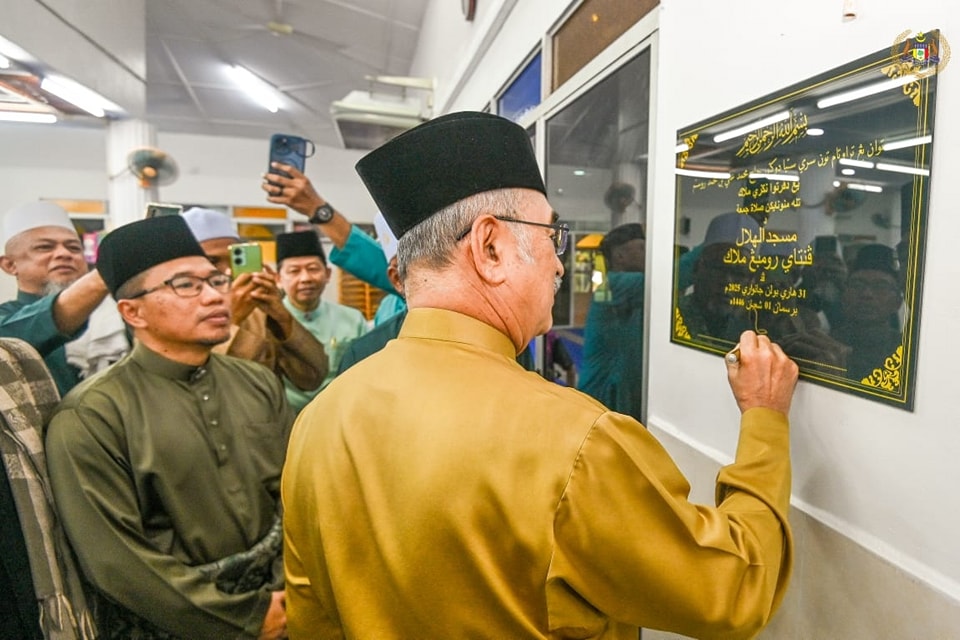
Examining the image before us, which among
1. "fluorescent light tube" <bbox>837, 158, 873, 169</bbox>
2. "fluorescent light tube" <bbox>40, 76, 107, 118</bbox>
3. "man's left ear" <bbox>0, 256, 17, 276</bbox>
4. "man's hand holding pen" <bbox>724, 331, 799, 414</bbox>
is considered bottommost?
"man's hand holding pen" <bbox>724, 331, 799, 414</bbox>

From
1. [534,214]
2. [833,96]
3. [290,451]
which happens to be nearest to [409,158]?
[534,214]

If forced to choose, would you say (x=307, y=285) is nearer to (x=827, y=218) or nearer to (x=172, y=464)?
(x=172, y=464)

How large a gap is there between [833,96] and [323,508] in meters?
1.02

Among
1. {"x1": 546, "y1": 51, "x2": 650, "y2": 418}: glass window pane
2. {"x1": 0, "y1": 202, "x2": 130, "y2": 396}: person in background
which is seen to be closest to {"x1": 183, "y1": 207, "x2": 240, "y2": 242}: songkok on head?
{"x1": 0, "y1": 202, "x2": 130, "y2": 396}: person in background

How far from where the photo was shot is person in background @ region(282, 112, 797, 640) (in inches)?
26.3

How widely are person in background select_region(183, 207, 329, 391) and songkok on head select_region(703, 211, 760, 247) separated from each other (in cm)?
159

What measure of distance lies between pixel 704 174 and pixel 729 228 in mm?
137

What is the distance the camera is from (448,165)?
0.89 m

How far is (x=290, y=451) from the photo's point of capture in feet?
3.22

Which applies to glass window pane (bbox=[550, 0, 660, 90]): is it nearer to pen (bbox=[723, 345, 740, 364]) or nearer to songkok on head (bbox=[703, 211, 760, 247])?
songkok on head (bbox=[703, 211, 760, 247])

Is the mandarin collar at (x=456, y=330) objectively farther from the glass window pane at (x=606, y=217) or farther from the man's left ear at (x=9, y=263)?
the man's left ear at (x=9, y=263)

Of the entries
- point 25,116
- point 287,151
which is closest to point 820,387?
point 287,151

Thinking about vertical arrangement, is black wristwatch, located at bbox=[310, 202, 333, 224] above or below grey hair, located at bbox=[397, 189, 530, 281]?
above

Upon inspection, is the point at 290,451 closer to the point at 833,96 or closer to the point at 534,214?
the point at 534,214
